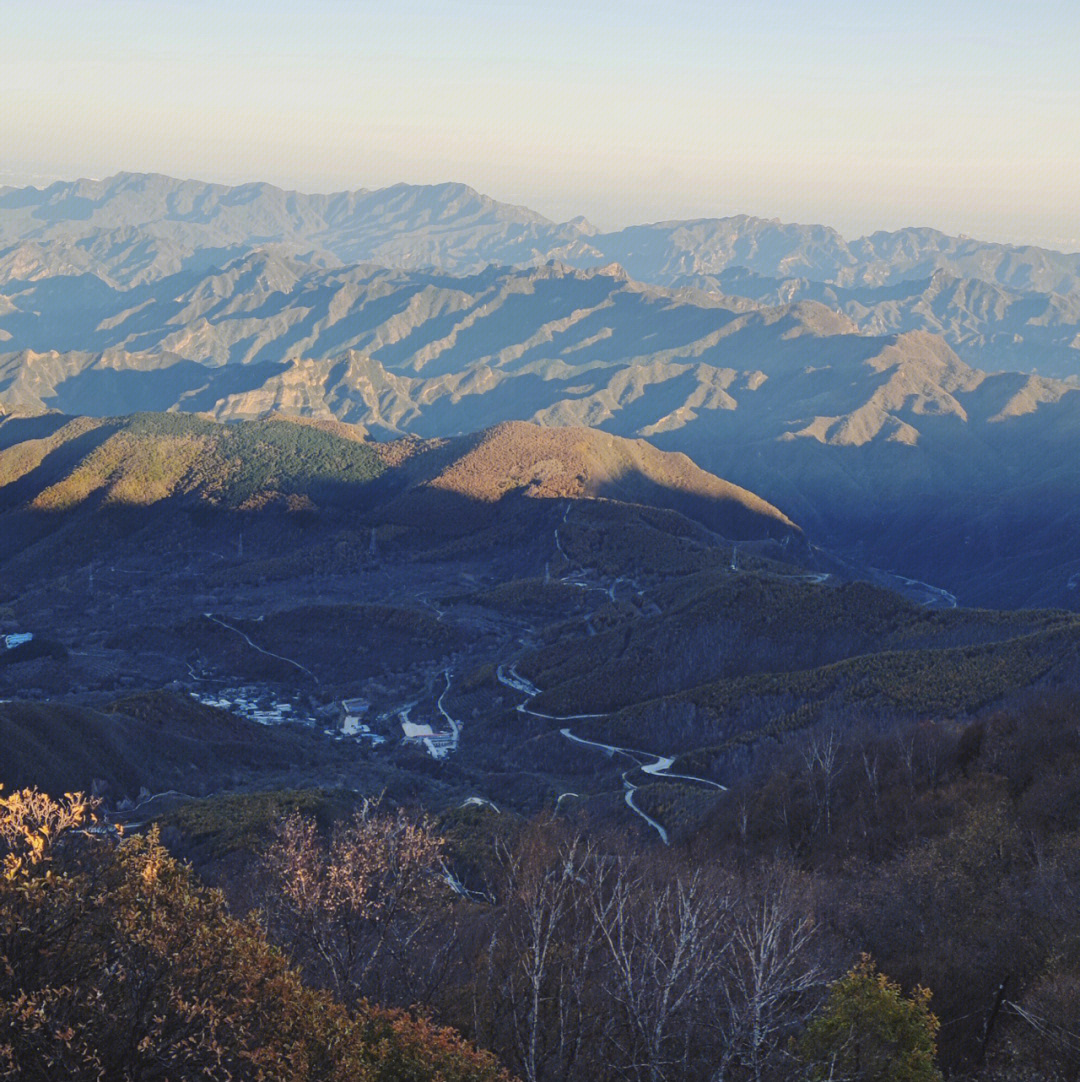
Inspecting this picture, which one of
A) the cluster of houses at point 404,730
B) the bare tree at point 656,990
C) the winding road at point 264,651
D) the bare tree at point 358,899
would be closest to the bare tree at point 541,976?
the bare tree at point 656,990

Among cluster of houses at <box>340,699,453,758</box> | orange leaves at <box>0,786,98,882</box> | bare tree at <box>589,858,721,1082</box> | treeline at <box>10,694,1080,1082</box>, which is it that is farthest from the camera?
cluster of houses at <box>340,699,453,758</box>

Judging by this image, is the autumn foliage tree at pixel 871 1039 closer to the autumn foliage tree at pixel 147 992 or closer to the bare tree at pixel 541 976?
the bare tree at pixel 541 976

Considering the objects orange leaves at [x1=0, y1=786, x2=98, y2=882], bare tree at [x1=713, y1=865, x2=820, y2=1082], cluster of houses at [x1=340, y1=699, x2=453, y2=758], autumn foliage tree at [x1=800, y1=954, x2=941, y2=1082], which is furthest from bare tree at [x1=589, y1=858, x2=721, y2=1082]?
cluster of houses at [x1=340, y1=699, x2=453, y2=758]

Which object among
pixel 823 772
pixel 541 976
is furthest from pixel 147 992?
pixel 823 772

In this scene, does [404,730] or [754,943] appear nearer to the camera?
[754,943]

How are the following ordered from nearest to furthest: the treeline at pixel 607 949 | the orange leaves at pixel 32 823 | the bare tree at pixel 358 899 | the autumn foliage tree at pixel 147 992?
the autumn foliage tree at pixel 147 992, the treeline at pixel 607 949, the orange leaves at pixel 32 823, the bare tree at pixel 358 899

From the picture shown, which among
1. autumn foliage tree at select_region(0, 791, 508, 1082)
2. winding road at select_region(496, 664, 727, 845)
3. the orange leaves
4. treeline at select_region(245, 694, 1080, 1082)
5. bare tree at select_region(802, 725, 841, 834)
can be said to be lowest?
winding road at select_region(496, 664, 727, 845)

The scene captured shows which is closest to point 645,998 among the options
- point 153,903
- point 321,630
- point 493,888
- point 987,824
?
point 153,903

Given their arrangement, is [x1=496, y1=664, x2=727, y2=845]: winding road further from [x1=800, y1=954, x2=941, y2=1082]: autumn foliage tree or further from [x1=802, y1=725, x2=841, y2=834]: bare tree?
[x1=800, y1=954, x2=941, y2=1082]: autumn foliage tree

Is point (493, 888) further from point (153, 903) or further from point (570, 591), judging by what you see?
point (570, 591)

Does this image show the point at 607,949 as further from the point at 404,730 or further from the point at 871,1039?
the point at 404,730

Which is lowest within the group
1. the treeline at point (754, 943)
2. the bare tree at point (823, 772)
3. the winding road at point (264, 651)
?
the winding road at point (264, 651)
